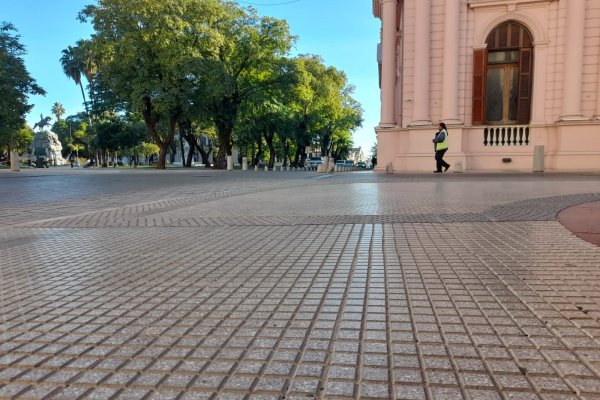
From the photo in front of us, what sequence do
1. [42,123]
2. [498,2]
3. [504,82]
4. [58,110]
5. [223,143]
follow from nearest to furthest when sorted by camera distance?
[498,2], [504,82], [223,143], [42,123], [58,110]

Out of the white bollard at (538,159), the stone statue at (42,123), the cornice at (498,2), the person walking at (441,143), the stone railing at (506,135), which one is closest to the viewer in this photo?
the person walking at (441,143)

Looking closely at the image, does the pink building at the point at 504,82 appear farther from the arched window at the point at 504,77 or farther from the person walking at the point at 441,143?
the person walking at the point at 441,143

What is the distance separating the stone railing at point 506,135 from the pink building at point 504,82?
0.04 m

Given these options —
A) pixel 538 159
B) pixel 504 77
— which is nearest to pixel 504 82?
pixel 504 77

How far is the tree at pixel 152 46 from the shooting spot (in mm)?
28141

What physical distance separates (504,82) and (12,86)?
25.9 meters

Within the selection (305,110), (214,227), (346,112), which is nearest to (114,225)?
(214,227)

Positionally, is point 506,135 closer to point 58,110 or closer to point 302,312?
point 302,312

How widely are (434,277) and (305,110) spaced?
154 ft

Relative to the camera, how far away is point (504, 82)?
60.7 feet

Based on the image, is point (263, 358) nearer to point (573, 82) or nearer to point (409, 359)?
point (409, 359)

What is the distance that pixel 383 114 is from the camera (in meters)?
20.5

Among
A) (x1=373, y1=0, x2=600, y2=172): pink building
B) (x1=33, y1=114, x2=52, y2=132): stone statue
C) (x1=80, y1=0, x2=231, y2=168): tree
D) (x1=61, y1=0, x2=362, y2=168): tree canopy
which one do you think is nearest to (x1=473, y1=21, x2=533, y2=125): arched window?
(x1=373, y1=0, x2=600, y2=172): pink building

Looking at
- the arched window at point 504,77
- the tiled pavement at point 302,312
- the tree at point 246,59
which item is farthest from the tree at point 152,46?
the tiled pavement at point 302,312
